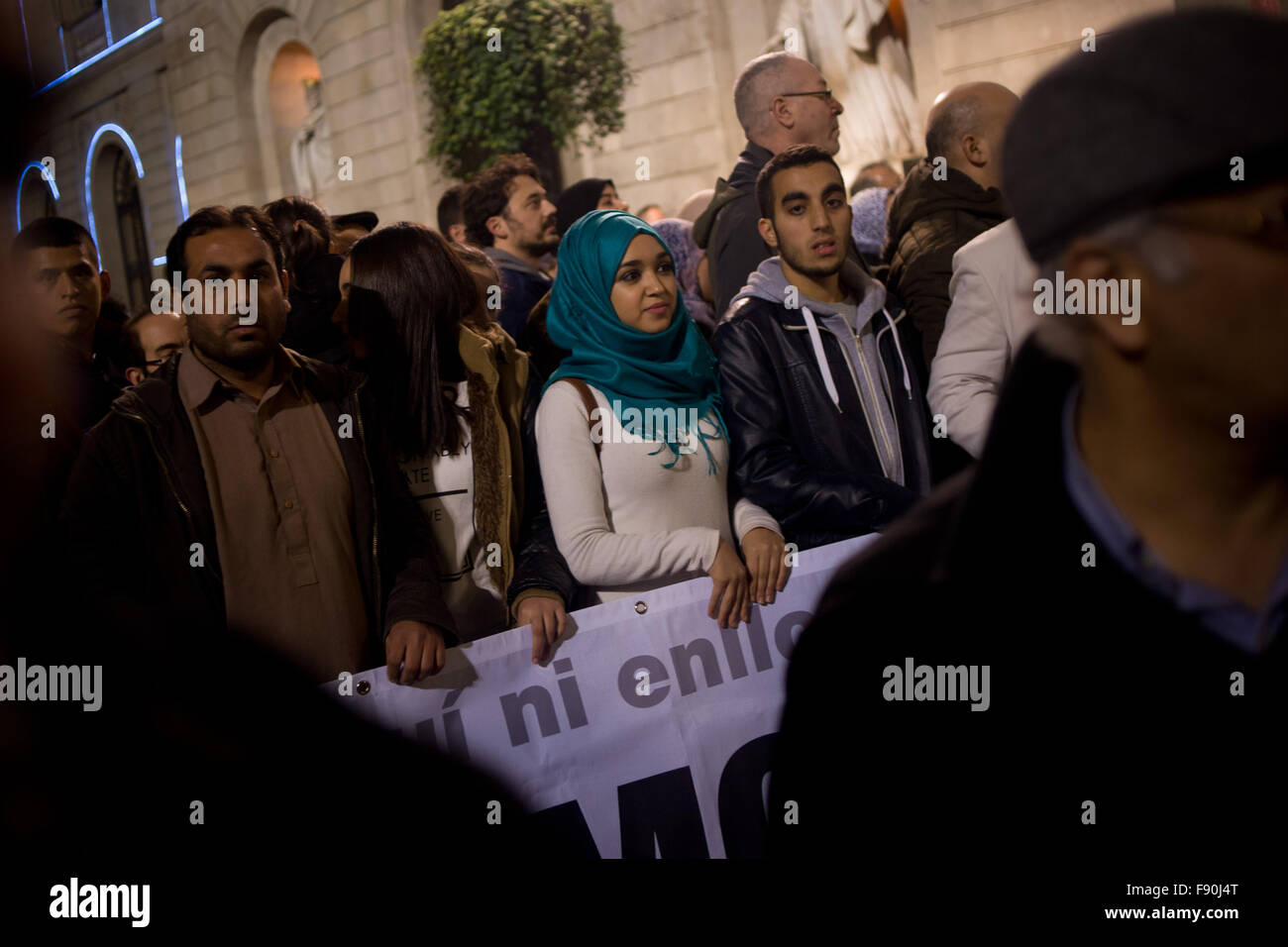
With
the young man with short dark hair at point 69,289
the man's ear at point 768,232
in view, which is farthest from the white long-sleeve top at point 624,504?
the young man with short dark hair at point 69,289

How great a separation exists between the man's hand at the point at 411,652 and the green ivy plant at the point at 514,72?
22.5ft

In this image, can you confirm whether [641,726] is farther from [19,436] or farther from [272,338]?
[19,436]

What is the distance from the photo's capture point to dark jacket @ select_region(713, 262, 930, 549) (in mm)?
3080

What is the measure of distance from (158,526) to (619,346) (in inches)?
54.5

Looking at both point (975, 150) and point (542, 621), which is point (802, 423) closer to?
point (542, 621)

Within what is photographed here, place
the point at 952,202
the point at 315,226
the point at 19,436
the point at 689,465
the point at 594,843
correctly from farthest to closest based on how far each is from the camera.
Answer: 1. the point at 315,226
2. the point at 952,202
3. the point at 689,465
4. the point at 594,843
5. the point at 19,436

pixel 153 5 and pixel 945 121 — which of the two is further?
pixel 153 5

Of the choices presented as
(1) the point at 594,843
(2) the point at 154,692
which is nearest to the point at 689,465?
(1) the point at 594,843

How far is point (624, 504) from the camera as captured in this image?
3.08 metres

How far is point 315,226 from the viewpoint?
14.7 feet

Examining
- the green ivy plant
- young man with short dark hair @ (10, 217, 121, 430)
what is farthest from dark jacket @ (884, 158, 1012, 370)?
the green ivy plant

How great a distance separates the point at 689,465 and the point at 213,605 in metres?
1.37

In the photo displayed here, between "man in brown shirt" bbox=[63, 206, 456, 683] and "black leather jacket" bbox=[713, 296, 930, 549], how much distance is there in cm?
102

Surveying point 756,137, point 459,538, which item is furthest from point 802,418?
point 756,137
